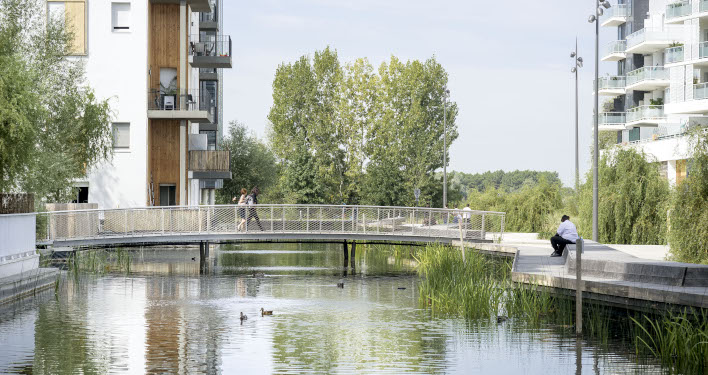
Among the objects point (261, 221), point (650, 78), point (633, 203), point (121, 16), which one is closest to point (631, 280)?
point (261, 221)

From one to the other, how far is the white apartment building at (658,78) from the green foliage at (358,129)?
11.7 metres

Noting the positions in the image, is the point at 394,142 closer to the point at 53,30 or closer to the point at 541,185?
the point at 541,185

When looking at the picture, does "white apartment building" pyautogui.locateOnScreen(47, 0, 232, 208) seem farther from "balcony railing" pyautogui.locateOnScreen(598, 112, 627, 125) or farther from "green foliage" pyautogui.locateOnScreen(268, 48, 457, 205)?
"balcony railing" pyautogui.locateOnScreen(598, 112, 627, 125)

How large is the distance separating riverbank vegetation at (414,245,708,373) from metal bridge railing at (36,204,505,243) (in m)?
10.2

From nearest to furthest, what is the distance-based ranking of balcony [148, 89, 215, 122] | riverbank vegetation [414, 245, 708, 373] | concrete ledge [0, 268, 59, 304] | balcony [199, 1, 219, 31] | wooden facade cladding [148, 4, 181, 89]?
riverbank vegetation [414, 245, 708, 373]
concrete ledge [0, 268, 59, 304]
balcony [148, 89, 215, 122]
wooden facade cladding [148, 4, 181, 89]
balcony [199, 1, 219, 31]

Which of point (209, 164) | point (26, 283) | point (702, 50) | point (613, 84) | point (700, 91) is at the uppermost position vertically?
point (613, 84)

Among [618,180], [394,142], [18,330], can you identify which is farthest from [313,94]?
[18,330]

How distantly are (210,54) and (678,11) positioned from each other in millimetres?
22093

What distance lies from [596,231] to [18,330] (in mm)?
22989

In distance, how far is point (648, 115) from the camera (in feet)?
199

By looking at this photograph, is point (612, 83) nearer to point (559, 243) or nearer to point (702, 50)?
point (702, 50)

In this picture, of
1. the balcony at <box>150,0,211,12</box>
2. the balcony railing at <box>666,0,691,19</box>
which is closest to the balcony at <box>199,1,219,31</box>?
the balcony at <box>150,0,211,12</box>

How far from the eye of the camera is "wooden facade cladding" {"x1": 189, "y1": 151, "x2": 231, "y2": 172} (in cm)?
4375

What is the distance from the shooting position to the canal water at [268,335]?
13.4 m
